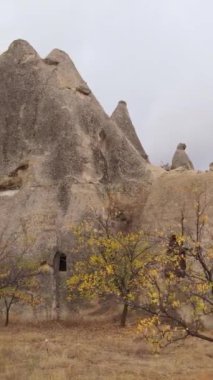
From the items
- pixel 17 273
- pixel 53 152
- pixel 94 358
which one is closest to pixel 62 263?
pixel 17 273

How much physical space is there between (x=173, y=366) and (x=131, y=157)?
13419 mm

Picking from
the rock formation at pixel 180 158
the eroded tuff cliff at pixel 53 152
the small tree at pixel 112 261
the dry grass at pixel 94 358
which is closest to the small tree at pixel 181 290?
the dry grass at pixel 94 358

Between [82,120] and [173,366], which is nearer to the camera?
[173,366]

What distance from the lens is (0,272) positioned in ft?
66.1

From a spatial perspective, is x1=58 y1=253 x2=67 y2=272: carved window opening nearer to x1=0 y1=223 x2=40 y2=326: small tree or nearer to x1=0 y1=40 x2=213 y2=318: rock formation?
x1=0 y1=40 x2=213 y2=318: rock formation

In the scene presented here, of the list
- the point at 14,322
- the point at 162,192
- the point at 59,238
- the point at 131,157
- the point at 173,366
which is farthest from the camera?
the point at 131,157

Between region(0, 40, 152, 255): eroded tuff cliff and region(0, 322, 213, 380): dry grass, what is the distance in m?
5.19

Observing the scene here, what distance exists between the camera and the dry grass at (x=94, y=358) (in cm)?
1189

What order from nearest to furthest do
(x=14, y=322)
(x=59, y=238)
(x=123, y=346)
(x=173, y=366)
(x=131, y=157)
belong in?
(x=173, y=366) < (x=123, y=346) < (x=14, y=322) < (x=59, y=238) < (x=131, y=157)

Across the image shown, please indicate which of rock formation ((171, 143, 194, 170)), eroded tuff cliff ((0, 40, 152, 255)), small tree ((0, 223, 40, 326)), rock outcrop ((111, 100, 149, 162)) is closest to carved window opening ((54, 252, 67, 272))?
eroded tuff cliff ((0, 40, 152, 255))

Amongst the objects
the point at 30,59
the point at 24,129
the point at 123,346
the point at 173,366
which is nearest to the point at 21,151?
the point at 24,129

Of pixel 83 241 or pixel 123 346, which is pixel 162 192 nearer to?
pixel 83 241

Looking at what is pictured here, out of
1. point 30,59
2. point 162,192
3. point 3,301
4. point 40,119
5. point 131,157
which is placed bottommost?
point 3,301

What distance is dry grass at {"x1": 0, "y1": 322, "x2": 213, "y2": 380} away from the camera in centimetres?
1189
